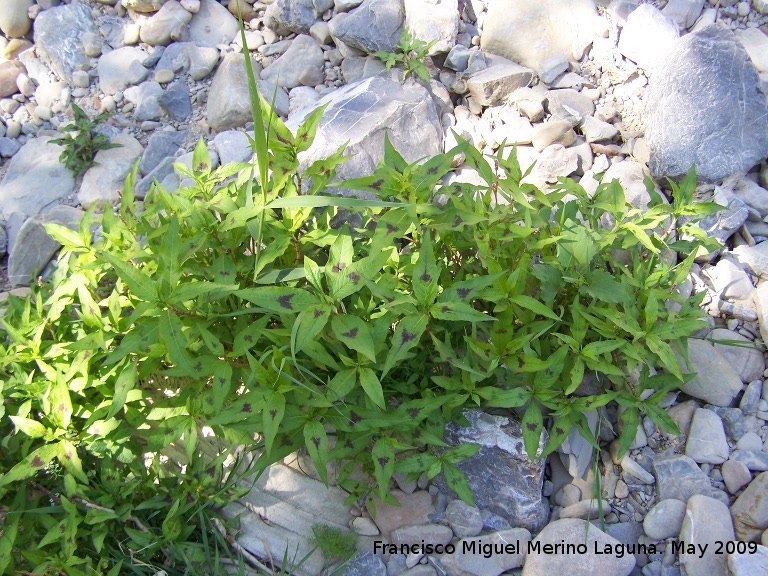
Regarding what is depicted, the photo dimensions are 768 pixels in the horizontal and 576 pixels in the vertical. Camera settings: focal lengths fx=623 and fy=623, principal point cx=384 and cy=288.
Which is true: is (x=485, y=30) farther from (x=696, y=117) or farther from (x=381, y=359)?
(x=381, y=359)

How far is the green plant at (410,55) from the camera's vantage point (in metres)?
3.48

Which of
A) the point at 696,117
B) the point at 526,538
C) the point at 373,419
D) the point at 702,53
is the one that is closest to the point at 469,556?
the point at 526,538

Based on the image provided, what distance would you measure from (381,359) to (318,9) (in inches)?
109

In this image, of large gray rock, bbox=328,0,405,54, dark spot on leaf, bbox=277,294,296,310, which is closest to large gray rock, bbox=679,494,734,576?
dark spot on leaf, bbox=277,294,296,310

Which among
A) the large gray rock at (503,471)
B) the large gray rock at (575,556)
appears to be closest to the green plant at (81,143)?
the large gray rock at (503,471)

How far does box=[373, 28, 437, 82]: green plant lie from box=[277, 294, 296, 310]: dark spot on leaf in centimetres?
199

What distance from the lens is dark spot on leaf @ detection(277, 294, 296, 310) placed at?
1973 millimetres

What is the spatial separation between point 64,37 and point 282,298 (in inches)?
136

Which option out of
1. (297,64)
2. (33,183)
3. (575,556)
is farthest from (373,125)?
(33,183)

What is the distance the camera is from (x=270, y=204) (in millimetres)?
1993

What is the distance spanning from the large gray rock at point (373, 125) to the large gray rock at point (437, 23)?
0.44m

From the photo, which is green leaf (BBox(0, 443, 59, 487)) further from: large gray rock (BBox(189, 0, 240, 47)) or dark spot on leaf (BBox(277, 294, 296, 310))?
large gray rock (BBox(189, 0, 240, 47))

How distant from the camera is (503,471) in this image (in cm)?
240

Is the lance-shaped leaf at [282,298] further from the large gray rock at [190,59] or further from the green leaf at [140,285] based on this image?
the large gray rock at [190,59]
